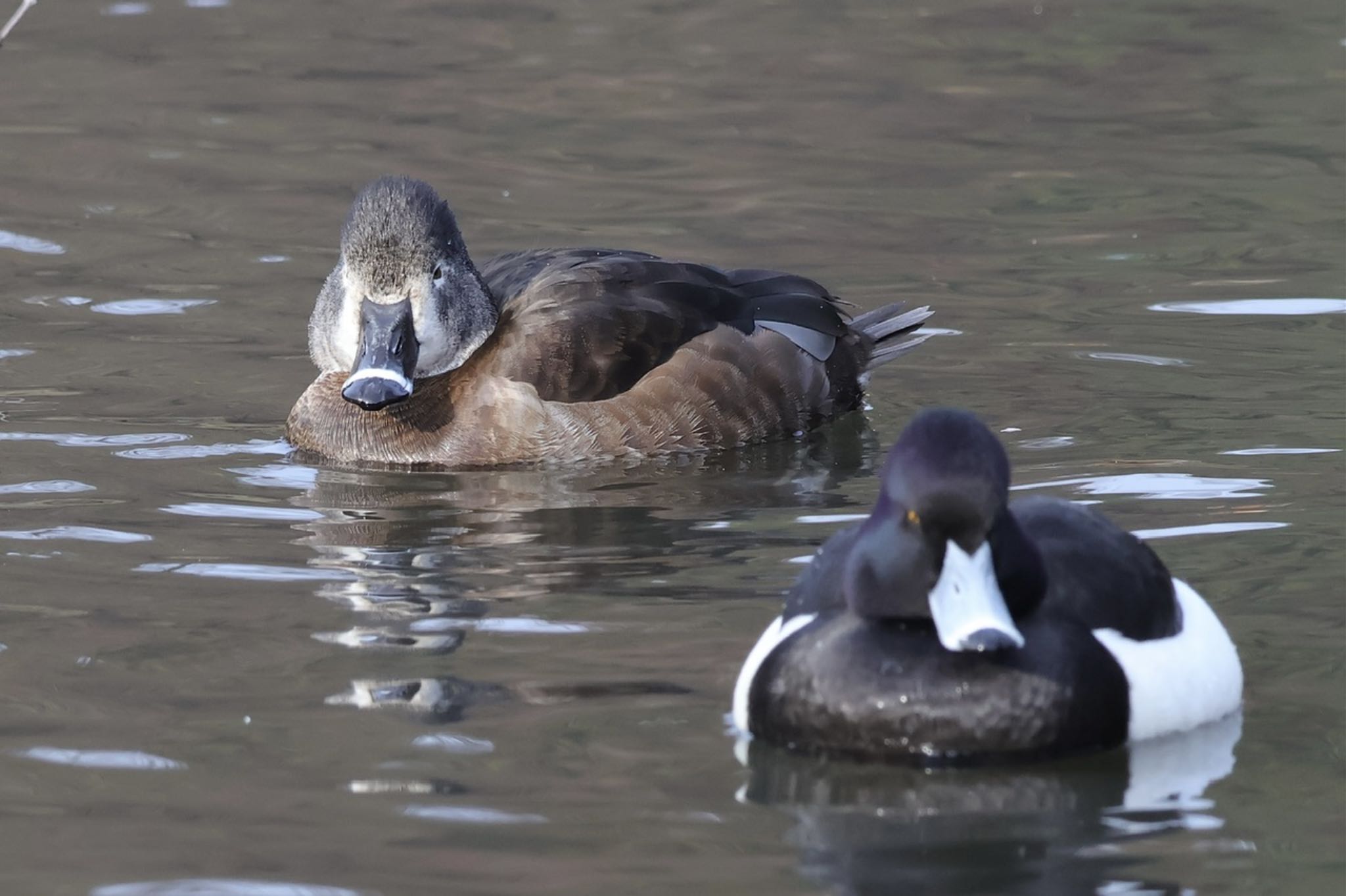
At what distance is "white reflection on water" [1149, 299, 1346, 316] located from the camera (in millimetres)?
10242

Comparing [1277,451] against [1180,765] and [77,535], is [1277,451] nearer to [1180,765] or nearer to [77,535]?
[1180,765]

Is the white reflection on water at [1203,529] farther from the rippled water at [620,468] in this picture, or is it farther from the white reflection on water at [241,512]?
the white reflection on water at [241,512]

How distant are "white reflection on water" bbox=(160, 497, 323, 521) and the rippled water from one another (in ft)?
0.09

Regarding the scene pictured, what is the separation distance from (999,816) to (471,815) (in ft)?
3.77

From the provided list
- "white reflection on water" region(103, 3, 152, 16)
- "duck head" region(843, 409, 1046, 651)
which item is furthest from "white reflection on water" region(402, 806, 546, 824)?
"white reflection on water" region(103, 3, 152, 16)

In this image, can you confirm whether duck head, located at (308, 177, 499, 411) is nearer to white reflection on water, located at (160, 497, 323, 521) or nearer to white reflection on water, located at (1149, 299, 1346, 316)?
white reflection on water, located at (160, 497, 323, 521)

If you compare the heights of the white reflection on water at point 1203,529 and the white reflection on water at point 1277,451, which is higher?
the white reflection on water at point 1203,529

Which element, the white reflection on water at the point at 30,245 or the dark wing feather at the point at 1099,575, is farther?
the white reflection on water at the point at 30,245

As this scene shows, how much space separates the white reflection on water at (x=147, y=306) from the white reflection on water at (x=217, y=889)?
20.7 feet


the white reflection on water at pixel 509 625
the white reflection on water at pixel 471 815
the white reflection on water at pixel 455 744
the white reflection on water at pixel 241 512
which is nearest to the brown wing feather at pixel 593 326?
the white reflection on water at pixel 241 512

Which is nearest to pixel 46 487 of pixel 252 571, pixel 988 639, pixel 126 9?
pixel 252 571

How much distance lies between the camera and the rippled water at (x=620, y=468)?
4.93 meters

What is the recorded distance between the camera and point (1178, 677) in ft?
17.6

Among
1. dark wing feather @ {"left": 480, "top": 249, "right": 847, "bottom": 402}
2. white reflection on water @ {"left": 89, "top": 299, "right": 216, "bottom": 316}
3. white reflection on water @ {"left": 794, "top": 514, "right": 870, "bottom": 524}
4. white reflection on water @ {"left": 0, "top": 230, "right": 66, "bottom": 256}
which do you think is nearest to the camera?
white reflection on water @ {"left": 794, "top": 514, "right": 870, "bottom": 524}
